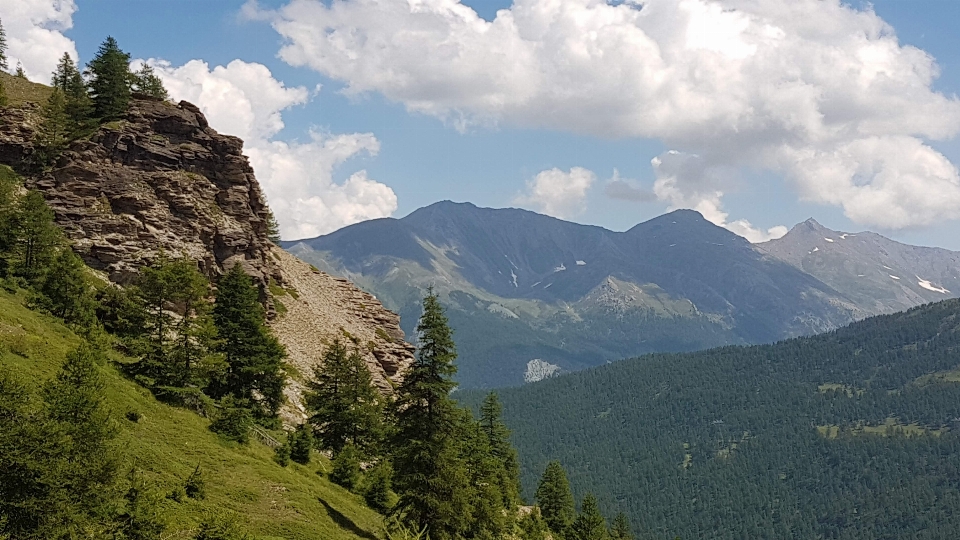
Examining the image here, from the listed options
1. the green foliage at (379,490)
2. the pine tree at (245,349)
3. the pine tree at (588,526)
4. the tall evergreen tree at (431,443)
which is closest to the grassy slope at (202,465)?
the green foliage at (379,490)

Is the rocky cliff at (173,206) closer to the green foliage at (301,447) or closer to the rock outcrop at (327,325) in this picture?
the rock outcrop at (327,325)

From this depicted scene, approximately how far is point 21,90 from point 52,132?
20224 millimetres

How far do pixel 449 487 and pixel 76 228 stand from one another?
2198 inches

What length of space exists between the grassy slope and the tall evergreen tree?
4570 mm

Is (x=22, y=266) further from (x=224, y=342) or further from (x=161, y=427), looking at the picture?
(x=161, y=427)

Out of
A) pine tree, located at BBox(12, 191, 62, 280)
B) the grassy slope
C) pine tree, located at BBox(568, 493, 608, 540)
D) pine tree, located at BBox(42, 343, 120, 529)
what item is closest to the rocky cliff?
pine tree, located at BBox(12, 191, 62, 280)

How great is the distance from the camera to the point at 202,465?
3925 centimetres

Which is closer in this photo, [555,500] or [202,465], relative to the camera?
[202,465]

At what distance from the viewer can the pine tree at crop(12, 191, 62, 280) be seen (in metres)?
58.5

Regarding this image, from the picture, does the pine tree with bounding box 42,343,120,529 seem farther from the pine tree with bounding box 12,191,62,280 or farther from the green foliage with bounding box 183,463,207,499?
the pine tree with bounding box 12,191,62,280

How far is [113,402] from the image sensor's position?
39.0 meters

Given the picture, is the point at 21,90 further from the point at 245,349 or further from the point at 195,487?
the point at 195,487

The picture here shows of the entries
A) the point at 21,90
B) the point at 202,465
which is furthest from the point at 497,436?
the point at 21,90

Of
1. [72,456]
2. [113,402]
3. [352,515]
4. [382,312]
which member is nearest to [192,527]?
[72,456]
